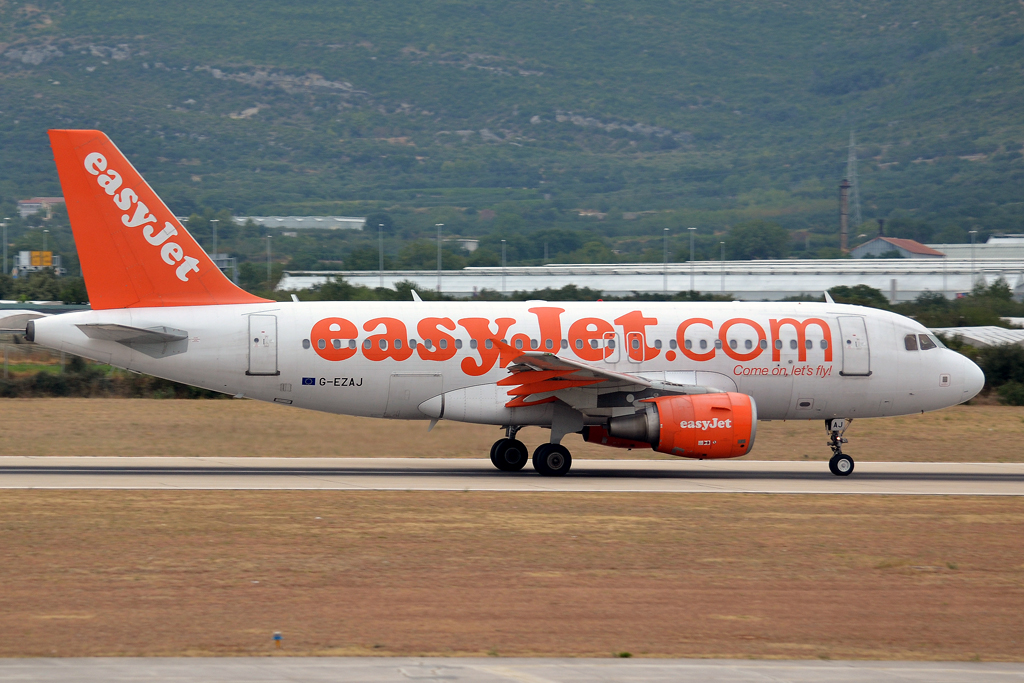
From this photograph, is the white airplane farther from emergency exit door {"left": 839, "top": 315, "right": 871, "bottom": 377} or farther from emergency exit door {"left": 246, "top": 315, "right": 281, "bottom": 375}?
emergency exit door {"left": 839, "top": 315, "right": 871, "bottom": 377}

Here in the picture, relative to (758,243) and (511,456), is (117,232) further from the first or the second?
(758,243)

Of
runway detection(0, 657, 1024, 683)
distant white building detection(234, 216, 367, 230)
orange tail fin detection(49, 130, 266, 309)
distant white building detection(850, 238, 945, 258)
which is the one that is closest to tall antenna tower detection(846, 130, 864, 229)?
distant white building detection(850, 238, 945, 258)

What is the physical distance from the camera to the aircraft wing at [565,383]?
2255 centimetres

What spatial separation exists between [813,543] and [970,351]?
104ft

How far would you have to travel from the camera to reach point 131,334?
75.7 feet

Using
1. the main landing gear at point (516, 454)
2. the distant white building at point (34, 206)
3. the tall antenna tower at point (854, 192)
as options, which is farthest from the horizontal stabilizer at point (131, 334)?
the tall antenna tower at point (854, 192)

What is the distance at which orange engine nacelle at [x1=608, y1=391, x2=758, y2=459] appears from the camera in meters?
22.6

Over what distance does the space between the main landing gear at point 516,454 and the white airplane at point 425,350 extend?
3cm

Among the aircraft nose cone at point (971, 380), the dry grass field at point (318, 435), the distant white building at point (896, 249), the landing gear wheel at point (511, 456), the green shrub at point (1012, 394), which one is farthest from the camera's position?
the distant white building at point (896, 249)

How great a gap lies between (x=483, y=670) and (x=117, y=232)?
16.2 metres

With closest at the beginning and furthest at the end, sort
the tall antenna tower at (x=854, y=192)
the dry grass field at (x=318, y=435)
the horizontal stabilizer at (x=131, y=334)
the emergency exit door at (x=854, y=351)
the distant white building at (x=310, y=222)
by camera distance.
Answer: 1. the horizontal stabilizer at (x=131, y=334)
2. the dry grass field at (x=318, y=435)
3. the emergency exit door at (x=854, y=351)
4. the distant white building at (x=310, y=222)
5. the tall antenna tower at (x=854, y=192)

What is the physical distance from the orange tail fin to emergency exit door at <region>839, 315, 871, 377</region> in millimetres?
13738

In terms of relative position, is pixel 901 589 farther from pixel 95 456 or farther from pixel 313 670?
pixel 95 456

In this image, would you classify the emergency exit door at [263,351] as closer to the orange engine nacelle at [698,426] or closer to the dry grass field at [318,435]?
the dry grass field at [318,435]
